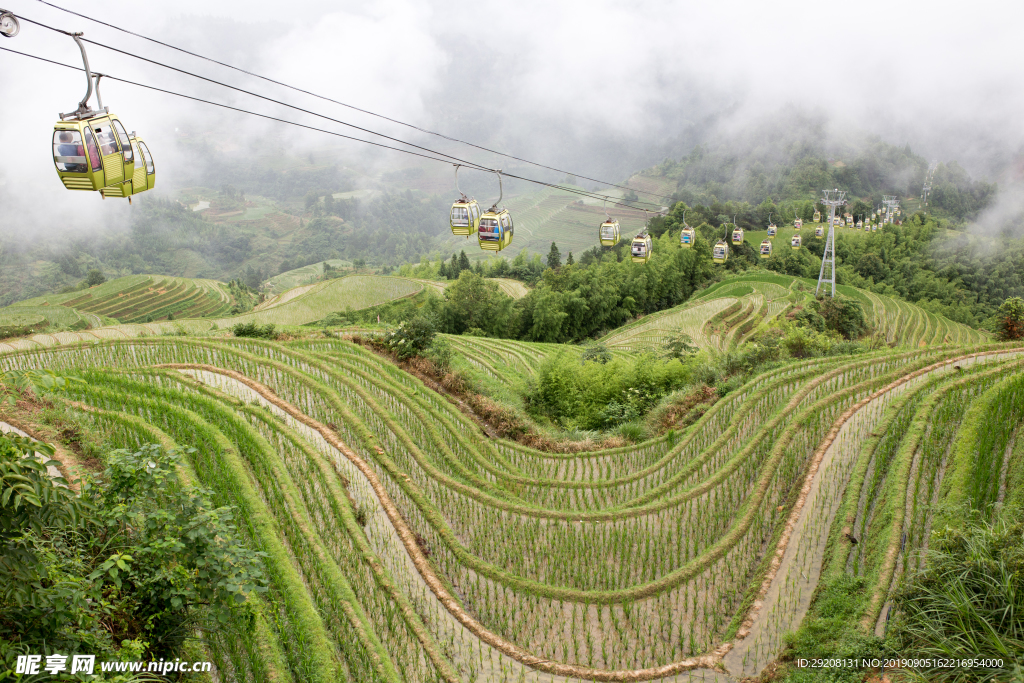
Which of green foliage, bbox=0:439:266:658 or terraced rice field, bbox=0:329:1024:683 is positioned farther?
terraced rice field, bbox=0:329:1024:683

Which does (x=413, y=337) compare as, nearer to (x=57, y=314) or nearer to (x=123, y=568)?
(x=123, y=568)

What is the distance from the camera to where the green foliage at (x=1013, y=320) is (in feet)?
65.6

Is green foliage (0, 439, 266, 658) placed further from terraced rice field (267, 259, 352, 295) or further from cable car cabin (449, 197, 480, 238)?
terraced rice field (267, 259, 352, 295)

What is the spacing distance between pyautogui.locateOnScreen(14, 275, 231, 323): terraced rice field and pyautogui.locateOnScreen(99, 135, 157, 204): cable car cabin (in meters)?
66.8

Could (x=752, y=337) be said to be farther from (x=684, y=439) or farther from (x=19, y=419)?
(x=19, y=419)

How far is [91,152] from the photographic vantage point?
8.57 meters

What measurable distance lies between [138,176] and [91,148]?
5.20 feet

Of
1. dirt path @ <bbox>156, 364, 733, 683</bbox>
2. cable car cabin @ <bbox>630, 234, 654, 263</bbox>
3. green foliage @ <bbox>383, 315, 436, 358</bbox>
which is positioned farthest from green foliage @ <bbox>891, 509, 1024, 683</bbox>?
cable car cabin @ <bbox>630, 234, 654, 263</bbox>

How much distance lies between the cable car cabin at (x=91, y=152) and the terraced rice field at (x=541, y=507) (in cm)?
419

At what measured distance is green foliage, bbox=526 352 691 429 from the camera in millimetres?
19172

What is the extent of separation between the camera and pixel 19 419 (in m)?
9.53

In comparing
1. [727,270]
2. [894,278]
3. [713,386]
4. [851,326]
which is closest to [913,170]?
[894,278]

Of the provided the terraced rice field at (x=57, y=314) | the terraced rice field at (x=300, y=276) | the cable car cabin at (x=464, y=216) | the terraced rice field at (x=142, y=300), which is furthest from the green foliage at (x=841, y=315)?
the terraced rice field at (x=300, y=276)

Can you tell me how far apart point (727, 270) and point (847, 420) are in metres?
55.2
